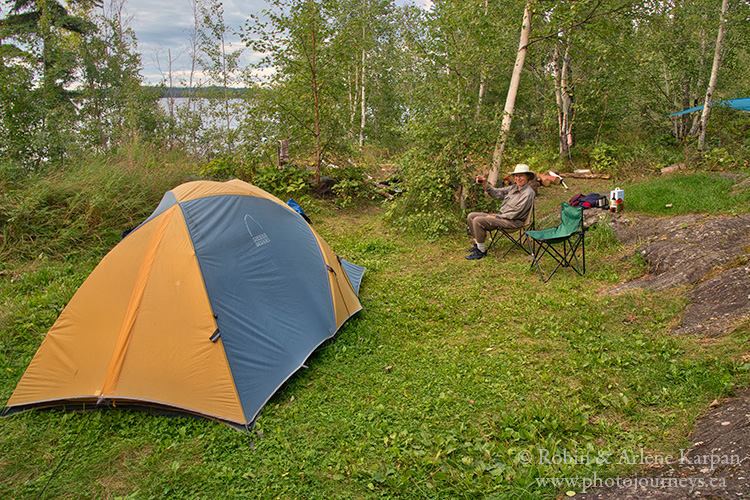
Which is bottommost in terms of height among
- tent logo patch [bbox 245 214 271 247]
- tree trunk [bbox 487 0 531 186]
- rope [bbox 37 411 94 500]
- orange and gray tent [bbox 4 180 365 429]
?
rope [bbox 37 411 94 500]

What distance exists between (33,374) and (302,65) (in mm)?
6776

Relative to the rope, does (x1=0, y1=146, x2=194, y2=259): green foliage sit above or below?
above

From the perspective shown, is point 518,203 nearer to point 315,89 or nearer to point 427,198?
point 427,198

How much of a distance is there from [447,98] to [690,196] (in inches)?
146

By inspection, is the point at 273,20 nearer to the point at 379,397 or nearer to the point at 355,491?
the point at 379,397

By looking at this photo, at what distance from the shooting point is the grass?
2.31m

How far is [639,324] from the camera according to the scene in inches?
142

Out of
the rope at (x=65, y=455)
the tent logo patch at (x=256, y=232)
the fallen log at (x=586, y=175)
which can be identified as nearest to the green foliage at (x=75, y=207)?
the tent logo patch at (x=256, y=232)

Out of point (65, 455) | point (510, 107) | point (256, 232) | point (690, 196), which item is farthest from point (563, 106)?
point (65, 455)

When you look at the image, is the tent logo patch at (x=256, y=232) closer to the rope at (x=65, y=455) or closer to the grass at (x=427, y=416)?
the grass at (x=427, y=416)

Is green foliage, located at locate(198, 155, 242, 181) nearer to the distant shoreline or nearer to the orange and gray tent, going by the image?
the orange and gray tent

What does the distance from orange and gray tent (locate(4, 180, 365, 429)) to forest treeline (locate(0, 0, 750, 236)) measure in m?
3.79

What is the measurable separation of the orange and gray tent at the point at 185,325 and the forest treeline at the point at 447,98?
3.79 metres

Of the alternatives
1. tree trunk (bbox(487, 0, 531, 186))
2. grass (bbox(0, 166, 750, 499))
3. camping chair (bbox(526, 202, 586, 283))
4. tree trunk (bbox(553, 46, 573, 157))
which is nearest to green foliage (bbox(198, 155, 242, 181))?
grass (bbox(0, 166, 750, 499))
